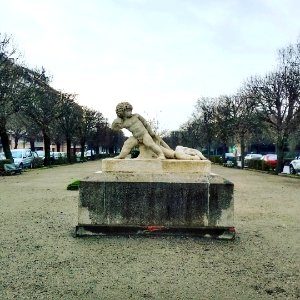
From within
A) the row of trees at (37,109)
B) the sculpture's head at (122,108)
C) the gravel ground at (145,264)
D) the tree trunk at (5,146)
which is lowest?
the gravel ground at (145,264)

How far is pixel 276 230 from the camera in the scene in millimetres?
8727

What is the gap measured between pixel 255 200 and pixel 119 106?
764cm

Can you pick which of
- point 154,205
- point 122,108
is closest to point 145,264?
point 154,205

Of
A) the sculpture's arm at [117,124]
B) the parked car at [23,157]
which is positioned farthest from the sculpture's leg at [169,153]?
the parked car at [23,157]

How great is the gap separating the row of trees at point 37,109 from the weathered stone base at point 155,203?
77.1 feet

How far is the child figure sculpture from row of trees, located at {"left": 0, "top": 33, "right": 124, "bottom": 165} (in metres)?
22.6

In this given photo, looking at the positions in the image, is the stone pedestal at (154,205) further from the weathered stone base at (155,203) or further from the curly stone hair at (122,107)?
the curly stone hair at (122,107)

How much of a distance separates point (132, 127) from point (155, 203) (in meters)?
1.71

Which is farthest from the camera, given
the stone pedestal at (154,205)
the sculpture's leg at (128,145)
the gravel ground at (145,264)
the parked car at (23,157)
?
the parked car at (23,157)

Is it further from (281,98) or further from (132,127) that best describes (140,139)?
(281,98)

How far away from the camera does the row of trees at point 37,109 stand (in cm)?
2989

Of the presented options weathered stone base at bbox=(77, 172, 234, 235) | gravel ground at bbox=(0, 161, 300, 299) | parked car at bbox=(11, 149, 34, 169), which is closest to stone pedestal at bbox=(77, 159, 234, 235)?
weathered stone base at bbox=(77, 172, 234, 235)

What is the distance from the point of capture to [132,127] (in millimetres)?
8328

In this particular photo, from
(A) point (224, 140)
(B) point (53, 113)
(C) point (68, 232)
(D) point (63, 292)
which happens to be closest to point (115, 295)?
(D) point (63, 292)
